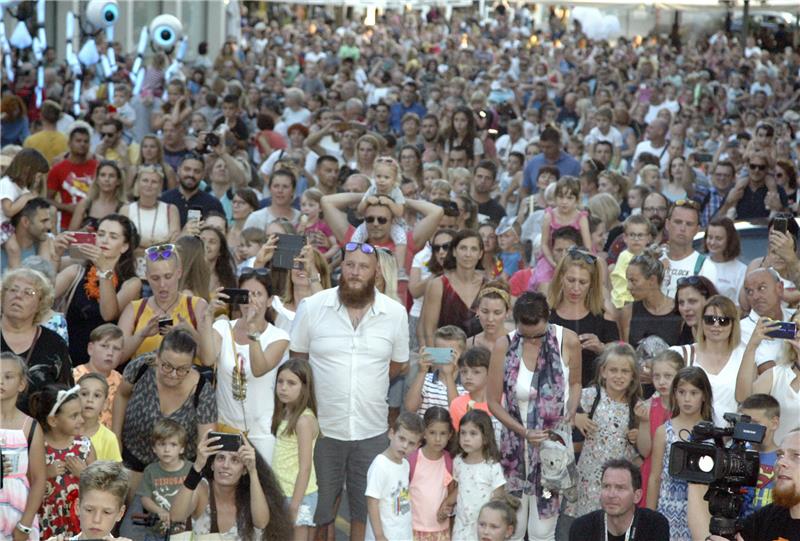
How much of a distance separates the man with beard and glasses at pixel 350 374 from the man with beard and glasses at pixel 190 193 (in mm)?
3811

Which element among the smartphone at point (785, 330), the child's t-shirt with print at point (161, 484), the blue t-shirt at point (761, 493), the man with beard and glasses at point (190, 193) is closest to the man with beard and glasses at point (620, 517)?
the blue t-shirt at point (761, 493)

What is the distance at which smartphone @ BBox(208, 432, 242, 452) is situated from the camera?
6.91 meters

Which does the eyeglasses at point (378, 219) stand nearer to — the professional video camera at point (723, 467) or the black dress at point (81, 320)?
the black dress at point (81, 320)

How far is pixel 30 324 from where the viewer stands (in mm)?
7477

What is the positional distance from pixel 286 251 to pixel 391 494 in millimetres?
1743

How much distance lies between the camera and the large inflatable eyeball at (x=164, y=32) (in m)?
20.0

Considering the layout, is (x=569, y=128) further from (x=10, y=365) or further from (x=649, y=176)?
(x=10, y=365)

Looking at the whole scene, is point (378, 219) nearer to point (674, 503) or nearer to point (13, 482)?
point (674, 503)

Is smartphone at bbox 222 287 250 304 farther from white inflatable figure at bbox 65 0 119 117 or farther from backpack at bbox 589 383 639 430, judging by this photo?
white inflatable figure at bbox 65 0 119 117

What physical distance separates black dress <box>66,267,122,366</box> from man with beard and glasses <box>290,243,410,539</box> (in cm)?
156

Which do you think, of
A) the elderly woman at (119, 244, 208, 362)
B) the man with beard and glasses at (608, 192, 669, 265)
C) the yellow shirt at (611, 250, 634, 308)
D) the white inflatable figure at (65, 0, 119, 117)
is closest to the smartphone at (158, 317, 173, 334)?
the elderly woman at (119, 244, 208, 362)

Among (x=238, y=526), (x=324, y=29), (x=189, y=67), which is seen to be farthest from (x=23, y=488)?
(x=324, y=29)

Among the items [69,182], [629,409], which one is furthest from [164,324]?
[69,182]

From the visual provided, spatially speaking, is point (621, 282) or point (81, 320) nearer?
point (81, 320)
